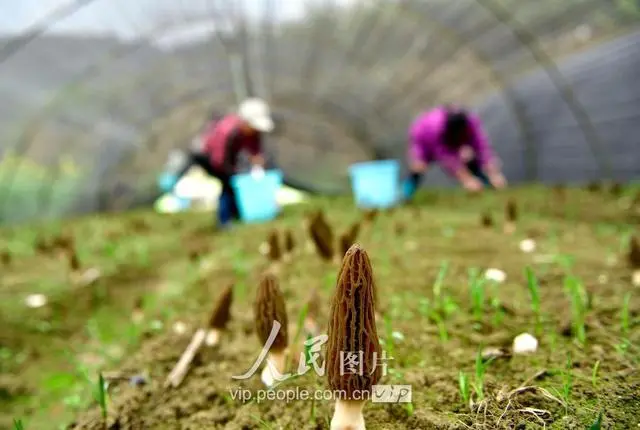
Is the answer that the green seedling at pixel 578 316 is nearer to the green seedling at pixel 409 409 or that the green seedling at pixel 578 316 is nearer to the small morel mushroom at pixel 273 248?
the green seedling at pixel 409 409

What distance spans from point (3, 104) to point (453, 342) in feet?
28.5

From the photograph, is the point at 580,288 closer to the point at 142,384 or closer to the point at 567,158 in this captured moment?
the point at 142,384

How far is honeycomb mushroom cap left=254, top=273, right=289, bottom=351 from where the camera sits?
153 cm

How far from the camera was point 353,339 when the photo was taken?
1.15 m

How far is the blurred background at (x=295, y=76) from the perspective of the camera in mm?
7238

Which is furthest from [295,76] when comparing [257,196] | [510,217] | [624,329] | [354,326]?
[354,326]

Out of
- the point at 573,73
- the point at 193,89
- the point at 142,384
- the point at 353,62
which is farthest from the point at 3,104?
the point at 573,73

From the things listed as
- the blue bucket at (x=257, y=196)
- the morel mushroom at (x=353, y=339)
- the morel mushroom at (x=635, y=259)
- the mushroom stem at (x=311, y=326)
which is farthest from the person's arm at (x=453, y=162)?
the morel mushroom at (x=353, y=339)

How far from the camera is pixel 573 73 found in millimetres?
7863

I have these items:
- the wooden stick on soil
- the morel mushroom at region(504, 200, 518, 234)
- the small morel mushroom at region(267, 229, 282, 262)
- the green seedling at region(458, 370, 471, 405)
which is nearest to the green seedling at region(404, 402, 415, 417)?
the green seedling at region(458, 370, 471, 405)

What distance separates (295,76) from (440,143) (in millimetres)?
5255

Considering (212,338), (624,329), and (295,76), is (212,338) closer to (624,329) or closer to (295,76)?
(624,329)

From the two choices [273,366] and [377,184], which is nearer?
[273,366]

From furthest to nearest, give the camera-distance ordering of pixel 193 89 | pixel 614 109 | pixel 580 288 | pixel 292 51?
pixel 193 89 < pixel 292 51 < pixel 614 109 < pixel 580 288
